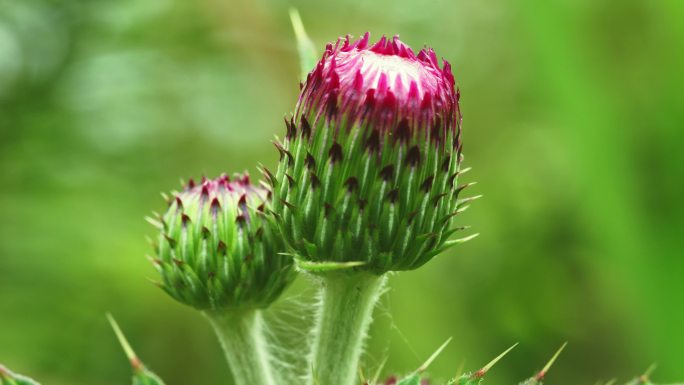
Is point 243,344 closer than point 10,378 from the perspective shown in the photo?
No

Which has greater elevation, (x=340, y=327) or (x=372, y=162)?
(x=372, y=162)

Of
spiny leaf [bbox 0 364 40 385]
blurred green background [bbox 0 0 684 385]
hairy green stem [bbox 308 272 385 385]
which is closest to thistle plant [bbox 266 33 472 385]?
hairy green stem [bbox 308 272 385 385]

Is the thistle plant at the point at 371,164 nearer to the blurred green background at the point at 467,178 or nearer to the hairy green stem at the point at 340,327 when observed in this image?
the hairy green stem at the point at 340,327

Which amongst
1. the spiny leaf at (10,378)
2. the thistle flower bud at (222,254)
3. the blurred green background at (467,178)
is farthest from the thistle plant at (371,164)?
the blurred green background at (467,178)

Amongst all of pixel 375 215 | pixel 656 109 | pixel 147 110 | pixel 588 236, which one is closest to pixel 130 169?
pixel 147 110

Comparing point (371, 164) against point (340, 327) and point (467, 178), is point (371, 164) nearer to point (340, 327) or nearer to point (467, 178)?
point (340, 327)

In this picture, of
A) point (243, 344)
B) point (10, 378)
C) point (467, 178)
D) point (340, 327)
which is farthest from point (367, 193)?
point (467, 178)

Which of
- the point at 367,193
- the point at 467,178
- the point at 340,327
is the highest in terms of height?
the point at 467,178

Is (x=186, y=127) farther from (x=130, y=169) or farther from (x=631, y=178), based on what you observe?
(x=631, y=178)

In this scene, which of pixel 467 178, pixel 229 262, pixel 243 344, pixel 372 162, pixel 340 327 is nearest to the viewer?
pixel 372 162
